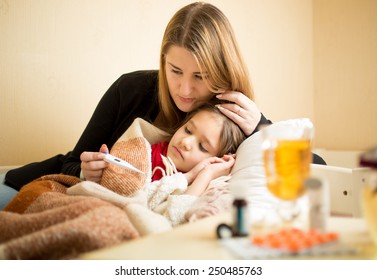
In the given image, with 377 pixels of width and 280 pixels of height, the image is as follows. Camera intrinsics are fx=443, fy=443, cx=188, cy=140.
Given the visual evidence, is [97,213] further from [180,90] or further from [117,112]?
[117,112]

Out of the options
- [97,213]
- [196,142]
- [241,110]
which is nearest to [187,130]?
[196,142]

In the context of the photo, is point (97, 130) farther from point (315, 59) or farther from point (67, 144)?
point (315, 59)

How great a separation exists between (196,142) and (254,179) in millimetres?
294

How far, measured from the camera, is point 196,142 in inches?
45.4

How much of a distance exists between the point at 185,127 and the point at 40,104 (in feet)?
2.23

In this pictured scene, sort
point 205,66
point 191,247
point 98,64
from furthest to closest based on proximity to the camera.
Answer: point 98,64
point 205,66
point 191,247

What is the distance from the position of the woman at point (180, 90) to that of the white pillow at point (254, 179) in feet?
0.41

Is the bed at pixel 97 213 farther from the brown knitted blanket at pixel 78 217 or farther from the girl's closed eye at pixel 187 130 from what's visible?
the girl's closed eye at pixel 187 130

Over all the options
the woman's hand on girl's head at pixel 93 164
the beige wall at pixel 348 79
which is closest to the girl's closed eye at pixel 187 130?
the woman's hand on girl's head at pixel 93 164

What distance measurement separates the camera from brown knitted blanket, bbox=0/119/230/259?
0.55 meters

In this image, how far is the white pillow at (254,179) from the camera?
1.80 ft

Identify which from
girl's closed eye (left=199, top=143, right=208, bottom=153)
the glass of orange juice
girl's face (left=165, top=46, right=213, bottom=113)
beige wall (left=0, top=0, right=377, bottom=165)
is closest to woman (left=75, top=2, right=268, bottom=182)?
girl's face (left=165, top=46, right=213, bottom=113)

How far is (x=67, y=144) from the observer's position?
1713mm
